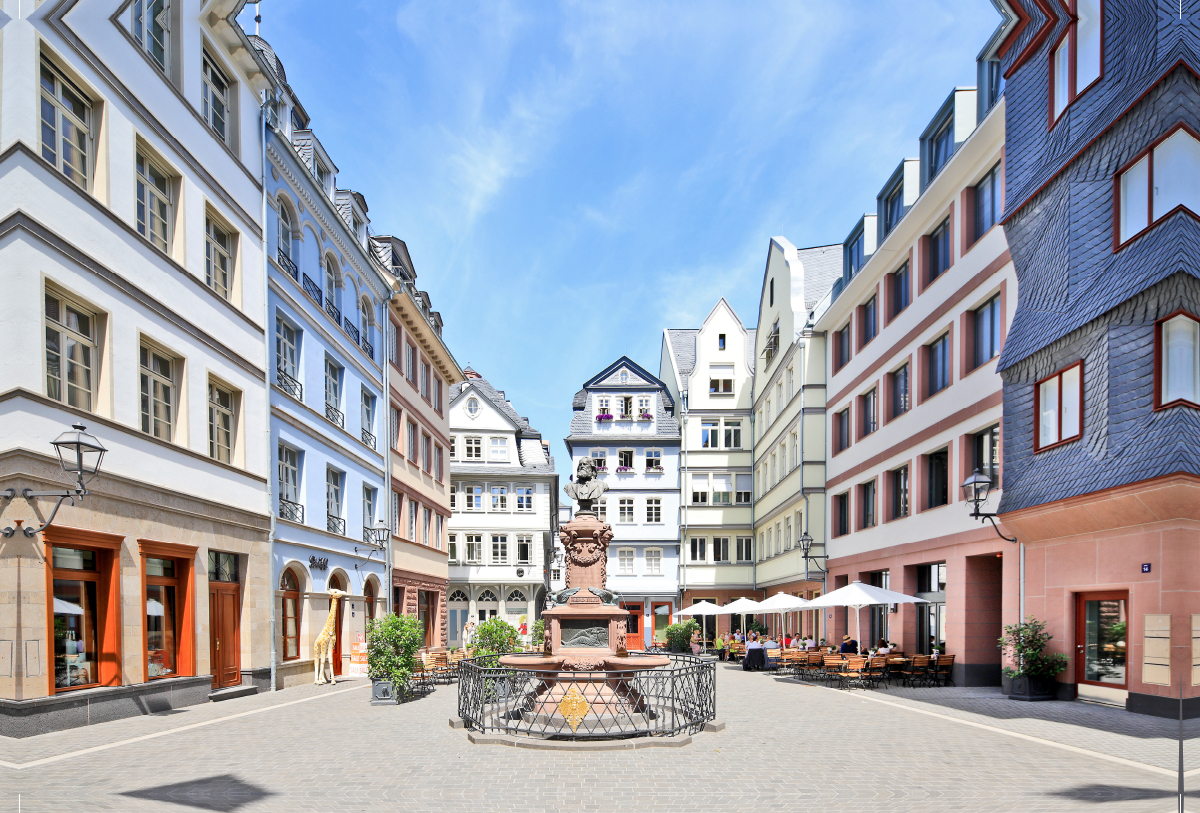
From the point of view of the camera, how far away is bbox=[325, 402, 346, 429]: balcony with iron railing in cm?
2688

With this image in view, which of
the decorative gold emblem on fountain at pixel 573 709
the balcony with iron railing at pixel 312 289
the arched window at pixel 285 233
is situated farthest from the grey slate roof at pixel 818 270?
the decorative gold emblem on fountain at pixel 573 709

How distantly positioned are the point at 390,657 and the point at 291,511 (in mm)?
6955

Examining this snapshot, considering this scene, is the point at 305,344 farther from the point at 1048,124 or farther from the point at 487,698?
the point at 1048,124

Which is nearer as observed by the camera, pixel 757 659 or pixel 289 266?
pixel 289 266

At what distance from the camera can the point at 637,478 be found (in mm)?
51344

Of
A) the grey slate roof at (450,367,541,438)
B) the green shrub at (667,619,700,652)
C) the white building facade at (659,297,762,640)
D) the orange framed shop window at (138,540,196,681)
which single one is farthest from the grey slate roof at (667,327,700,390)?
the orange framed shop window at (138,540,196,681)

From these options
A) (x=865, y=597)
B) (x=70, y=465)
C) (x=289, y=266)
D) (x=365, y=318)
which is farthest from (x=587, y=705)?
(x=365, y=318)

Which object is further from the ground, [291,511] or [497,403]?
[497,403]

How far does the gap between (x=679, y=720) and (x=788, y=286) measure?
2798cm

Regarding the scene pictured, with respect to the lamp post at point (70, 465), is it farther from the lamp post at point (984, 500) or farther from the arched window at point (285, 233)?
the lamp post at point (984, 500)

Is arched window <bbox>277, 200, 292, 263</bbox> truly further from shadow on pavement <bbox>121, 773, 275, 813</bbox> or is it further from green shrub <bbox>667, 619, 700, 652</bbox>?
green shrub <bbox>667, 619, 700, 652</bbox>

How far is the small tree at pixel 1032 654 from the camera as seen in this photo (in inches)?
718

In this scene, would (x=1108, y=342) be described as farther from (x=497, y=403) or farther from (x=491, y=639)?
(x=497, y=403)

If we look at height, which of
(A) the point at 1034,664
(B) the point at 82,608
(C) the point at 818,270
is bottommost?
(A) the point at 1034,664
